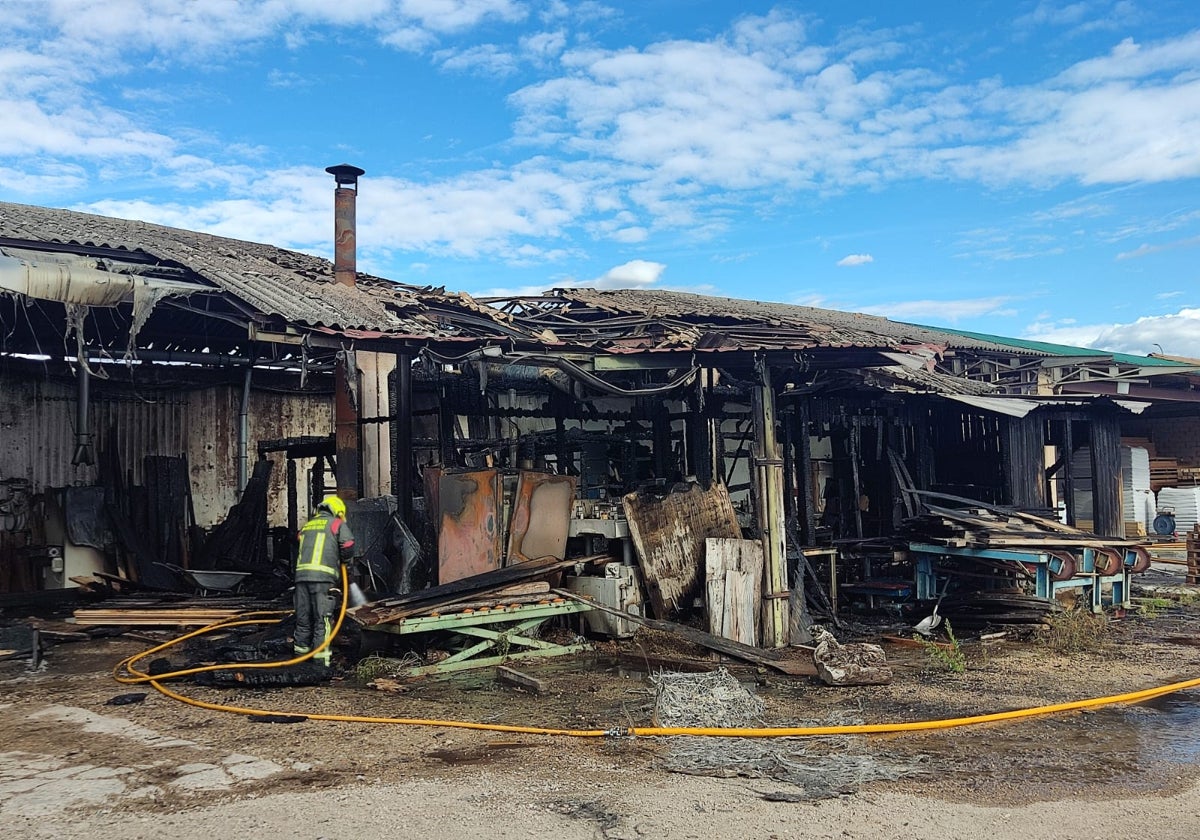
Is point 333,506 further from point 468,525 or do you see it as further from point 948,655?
point 948,655

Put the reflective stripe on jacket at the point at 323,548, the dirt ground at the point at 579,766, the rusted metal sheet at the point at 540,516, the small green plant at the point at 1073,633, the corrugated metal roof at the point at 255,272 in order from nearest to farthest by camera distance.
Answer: the dirt ground at the point at 579,766, the reflective stripe on jacket at the point at 323,548, the corrugated metal roof at the point at 255,272, the small green plant at the point at 1073,633, the rusted metal sheet at the point at 540,516

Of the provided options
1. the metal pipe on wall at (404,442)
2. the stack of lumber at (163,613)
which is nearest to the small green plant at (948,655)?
the metal pipe on wall at (404,442)

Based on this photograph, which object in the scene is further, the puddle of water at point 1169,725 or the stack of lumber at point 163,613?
the stack of lumber at point 163,613

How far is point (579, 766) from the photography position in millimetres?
5934

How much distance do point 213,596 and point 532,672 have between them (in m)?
5.59

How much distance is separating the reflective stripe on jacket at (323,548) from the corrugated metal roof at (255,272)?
6.49ft

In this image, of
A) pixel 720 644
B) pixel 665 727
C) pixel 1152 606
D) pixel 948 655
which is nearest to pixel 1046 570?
pixel 948 655

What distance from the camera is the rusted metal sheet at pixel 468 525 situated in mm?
9984

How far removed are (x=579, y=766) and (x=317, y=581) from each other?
12.9 feet

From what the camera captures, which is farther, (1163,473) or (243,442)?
(1163,473)

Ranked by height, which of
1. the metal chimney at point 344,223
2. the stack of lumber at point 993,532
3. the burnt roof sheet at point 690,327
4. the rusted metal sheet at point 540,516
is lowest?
the stack of lumber at point 993,532

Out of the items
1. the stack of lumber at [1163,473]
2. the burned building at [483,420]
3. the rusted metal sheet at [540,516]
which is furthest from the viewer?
the stack of lumber at [1163,473]

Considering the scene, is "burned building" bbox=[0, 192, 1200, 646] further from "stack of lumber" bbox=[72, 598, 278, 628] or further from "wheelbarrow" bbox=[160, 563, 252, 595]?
"stack of lumber" bbox=[72, 598, 278, 628]

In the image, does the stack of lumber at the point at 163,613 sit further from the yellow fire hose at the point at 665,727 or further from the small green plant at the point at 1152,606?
the small green plant at the point at 1152,606
